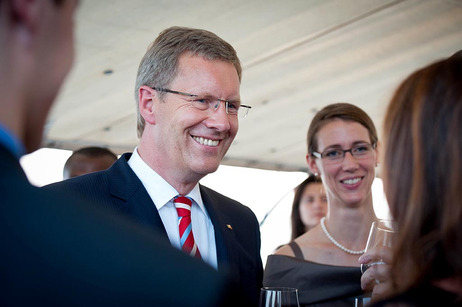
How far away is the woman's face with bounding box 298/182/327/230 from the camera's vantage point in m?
5.82

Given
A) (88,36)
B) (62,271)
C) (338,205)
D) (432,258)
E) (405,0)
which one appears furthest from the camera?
(405,0)

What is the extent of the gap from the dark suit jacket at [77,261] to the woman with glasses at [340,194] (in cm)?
276

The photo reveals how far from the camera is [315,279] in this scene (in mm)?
3305

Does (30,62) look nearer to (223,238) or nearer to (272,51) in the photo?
(223,238)

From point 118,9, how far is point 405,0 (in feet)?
13.4

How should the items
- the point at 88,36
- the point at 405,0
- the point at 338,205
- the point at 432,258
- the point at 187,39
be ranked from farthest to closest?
1. the point at 405,0
2. the point at 88,36
3. the point at 338,205
4. the point at 187,39
5. the point at 432,258

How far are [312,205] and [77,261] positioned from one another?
534 cm

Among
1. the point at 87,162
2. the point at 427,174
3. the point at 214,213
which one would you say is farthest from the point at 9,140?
the point at 87,162

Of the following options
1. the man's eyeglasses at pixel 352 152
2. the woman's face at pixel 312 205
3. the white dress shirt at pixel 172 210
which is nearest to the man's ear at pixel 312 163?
the man's eyeglasses at pixel 352 152

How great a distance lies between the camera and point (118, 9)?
320 inches

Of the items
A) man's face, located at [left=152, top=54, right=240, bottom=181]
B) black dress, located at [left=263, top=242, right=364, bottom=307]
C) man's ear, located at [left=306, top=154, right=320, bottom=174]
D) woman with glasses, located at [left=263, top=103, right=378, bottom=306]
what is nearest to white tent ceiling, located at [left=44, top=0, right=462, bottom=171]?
man's ear, located at [left=306, top=154, right=320, bottom=174]

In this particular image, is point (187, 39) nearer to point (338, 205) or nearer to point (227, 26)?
point (338, 205)

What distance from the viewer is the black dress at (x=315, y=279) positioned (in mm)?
3135

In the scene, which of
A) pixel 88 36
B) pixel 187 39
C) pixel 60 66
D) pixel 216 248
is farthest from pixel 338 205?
pixel 88 36
